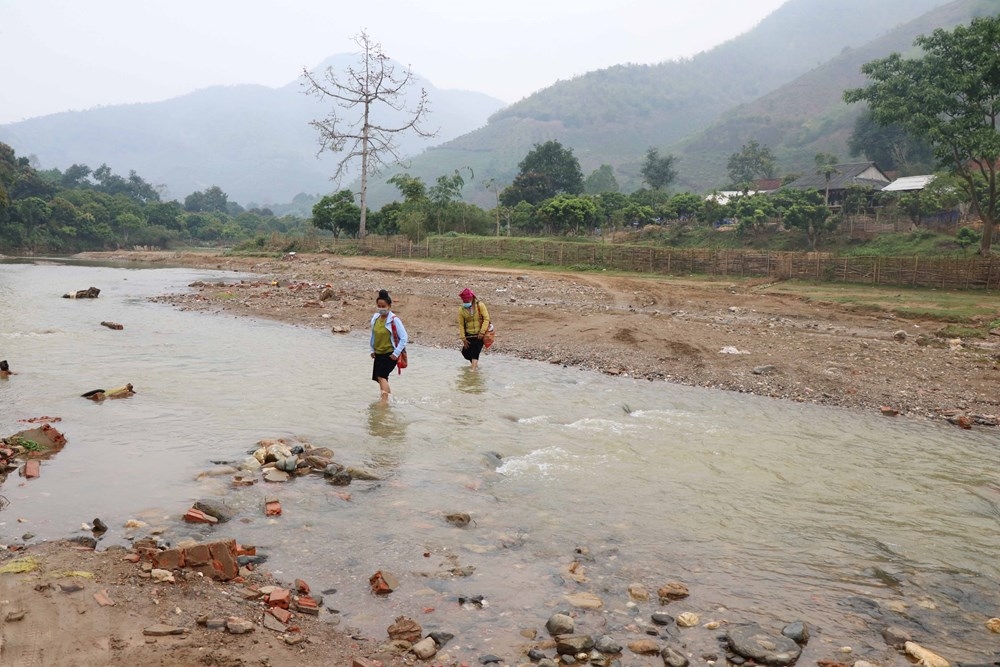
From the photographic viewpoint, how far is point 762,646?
15.7 ft

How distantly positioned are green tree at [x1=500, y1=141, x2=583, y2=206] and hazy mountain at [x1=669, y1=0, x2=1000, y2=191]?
4827 cm

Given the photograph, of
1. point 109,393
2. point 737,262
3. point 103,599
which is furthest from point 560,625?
point 737,262

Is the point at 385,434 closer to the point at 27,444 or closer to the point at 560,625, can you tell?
the point at 27,444

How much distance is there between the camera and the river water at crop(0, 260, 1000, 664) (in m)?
5.48

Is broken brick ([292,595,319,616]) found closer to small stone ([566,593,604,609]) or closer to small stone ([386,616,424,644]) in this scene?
small stone ([386,616,424,644])

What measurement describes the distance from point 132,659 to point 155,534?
7.26 ft

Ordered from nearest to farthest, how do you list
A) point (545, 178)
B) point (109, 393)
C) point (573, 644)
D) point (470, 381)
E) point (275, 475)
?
point (573, 644) < point (275, 475) < point (109, 393) < point (470, 381) < point (545, 178)

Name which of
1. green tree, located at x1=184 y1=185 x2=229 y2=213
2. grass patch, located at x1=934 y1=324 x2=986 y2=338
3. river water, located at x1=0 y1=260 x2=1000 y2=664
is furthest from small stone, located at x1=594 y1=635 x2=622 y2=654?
green tree, located at x1=184 y1=185 x2=229 y2=213

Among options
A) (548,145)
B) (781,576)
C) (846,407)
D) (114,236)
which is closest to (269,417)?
(781,576)

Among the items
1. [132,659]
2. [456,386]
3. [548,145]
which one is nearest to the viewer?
[132,659]

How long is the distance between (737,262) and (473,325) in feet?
66.6

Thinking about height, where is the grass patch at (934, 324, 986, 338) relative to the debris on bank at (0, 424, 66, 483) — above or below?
above

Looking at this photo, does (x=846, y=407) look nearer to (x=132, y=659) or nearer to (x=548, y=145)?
(x=132, y=659)

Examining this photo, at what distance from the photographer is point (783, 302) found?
22750 millimetres
